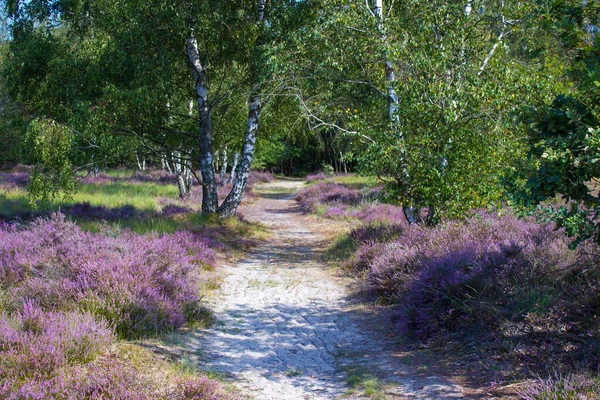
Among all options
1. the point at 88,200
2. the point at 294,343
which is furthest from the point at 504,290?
the point at 88,200

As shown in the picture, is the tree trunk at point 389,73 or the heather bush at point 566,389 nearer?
the heather bush at point 566,389

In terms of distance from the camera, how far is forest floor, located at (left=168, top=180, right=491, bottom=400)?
475cm

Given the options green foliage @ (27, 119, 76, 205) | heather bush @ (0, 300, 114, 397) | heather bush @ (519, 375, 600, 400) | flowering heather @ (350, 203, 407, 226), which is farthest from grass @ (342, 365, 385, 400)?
flowering heather @ (350, 203, 407, 226)

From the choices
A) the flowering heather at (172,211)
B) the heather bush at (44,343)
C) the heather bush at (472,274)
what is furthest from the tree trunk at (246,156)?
the heather bush at (44,343)

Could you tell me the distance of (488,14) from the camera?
986 cm

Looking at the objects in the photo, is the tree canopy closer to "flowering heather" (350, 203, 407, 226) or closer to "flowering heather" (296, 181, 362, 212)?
"flowering heather" (350, 203, 407, 226)

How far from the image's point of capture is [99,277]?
5980mm

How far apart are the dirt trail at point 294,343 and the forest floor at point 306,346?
11 millimetres

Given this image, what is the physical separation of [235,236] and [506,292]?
9.27 meters

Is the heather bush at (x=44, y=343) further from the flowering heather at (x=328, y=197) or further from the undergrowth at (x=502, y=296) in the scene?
the flowering heather at (x=328, y=197)

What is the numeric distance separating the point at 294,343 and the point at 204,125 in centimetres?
975

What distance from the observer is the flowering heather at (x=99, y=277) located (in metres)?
5.56

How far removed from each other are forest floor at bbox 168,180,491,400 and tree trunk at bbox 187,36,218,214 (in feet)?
17.1

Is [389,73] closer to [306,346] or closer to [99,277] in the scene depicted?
[306,346]
